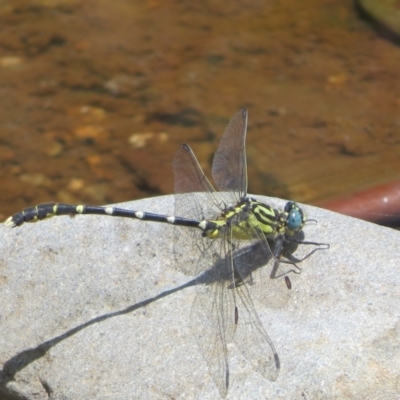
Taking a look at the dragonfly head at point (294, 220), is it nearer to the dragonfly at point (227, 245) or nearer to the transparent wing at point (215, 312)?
the dragonfly at point (227, 245)

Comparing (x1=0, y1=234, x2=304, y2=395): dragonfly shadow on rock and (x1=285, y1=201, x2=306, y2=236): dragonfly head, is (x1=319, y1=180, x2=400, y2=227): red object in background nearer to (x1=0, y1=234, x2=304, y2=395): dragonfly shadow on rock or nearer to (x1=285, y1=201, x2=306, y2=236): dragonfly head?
(x1=285, y1=201, x2=306, y2=236): dragonfly head

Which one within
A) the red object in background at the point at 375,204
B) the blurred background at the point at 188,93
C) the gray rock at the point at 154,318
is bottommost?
the blurred background at the point at 188,93

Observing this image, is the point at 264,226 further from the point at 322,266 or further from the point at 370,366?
the point at 370,366

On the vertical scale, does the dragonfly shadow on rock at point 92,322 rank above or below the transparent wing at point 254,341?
below

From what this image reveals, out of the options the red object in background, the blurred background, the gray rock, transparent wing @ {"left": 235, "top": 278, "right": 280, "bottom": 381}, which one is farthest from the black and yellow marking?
the blurred background

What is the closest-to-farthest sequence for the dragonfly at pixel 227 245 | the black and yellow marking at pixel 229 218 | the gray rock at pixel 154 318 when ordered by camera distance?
the gray rock at pixel 154 318, the dragonfly at pixel 227 245, the black and yellow marking at pixel 229 218

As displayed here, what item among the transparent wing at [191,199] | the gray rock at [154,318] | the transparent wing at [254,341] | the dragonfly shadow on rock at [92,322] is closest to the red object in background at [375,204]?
the gray rock at [154,318]

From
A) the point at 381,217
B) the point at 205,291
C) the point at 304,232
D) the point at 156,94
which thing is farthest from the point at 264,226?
the point at 156,94
